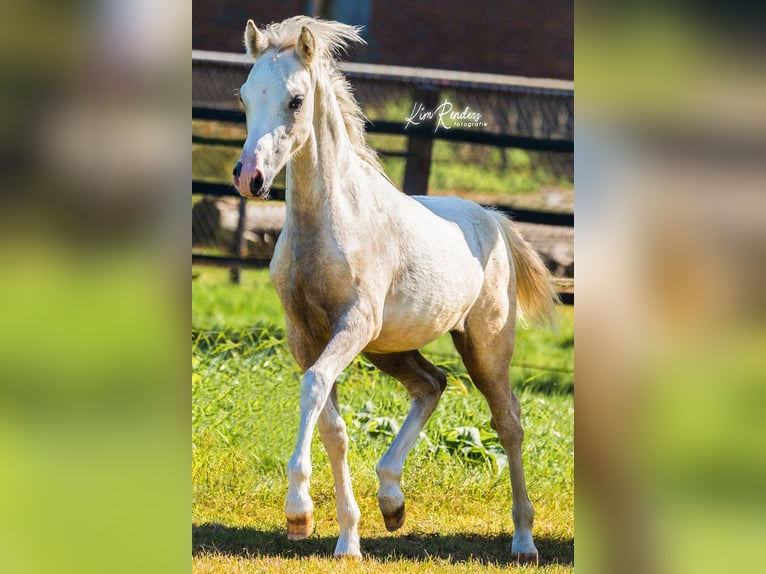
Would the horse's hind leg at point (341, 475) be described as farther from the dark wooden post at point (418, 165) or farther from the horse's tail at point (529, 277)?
the dark wooden post at point (418, 165)

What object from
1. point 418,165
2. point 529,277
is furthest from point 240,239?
point 529,277

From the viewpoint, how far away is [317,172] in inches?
148

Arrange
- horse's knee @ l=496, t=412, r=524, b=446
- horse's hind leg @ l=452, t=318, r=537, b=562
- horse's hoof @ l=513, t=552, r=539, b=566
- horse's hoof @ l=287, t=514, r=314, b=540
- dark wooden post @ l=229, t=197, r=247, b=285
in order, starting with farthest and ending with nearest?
dark wooden post @ l=229, t=197, r=247, b=285 → horse's knee @ l=496, t=412, r=524, b=446 → horse's hind leg @ l=452, t=318, r=537, b=562 → horse's hoof @ l=513, t=552, r=539, b=566 → horse's hoof @ l=287, t=514, r=314, b=540

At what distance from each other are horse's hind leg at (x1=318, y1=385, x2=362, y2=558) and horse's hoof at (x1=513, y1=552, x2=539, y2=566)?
2.50ft

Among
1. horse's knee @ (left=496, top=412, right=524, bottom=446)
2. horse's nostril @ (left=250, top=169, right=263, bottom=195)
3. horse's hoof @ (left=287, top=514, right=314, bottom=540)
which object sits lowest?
horse's hoof @ (left=287, top=514, right=314, bottom=540)

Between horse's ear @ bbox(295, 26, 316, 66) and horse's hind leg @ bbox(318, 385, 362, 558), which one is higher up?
horse's ear @ bbox(295, 26, 316, 66)

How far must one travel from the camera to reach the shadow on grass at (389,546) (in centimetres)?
403

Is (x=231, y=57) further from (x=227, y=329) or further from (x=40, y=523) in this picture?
(x=40, y=523)

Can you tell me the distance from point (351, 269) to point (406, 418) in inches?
35.1

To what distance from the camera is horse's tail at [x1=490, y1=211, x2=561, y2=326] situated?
457cm

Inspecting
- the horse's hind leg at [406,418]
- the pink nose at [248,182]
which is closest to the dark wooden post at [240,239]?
the horse's hind leg at [406,418]

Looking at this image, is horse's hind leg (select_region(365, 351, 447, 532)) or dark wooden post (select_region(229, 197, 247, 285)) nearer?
horse's hind leg (select_region(365, 351, 447, 532))

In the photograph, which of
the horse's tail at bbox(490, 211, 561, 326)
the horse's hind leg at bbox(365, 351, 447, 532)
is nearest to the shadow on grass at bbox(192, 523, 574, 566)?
the horse's hind leg at bbox(365, 351, 447, 532)

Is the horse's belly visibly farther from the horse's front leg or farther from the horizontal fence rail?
the horizontal fence rail
